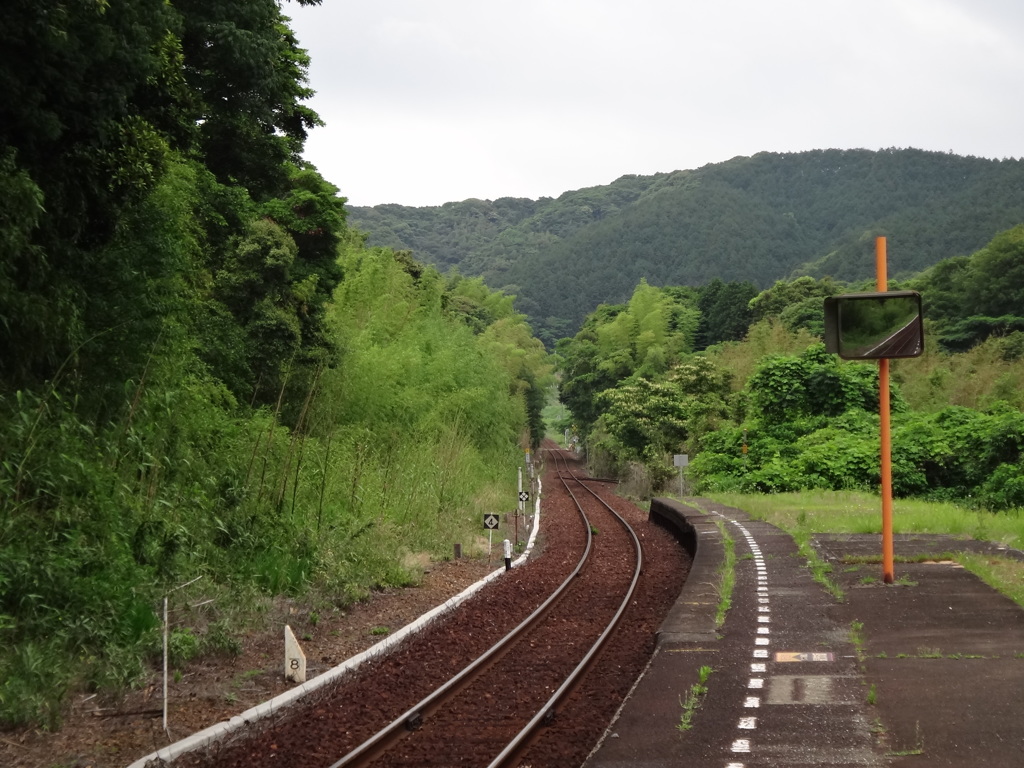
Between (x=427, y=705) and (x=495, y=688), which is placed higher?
(x=427, y=705)

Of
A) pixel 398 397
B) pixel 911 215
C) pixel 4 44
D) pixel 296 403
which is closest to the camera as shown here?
pixel 4 44

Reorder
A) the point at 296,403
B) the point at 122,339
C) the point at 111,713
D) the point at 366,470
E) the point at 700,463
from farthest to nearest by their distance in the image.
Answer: the point at 700,463, the point at 296,403, the point at 366,470, the point at 122,339, the point at 111,713

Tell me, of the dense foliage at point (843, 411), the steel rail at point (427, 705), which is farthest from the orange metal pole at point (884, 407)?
the dense foliage at point (843, 411)

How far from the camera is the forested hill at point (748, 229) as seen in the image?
342 ft

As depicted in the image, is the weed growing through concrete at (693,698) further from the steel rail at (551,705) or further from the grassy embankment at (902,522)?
the grassy embankment at (902,522)

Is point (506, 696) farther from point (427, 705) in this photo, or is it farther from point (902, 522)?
point (902, 522)

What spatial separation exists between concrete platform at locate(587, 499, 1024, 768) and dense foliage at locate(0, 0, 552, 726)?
4.00 m

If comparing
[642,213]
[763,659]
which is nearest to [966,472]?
[763,659]

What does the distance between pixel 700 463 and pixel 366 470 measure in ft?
76.4

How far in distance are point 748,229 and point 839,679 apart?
429 feet

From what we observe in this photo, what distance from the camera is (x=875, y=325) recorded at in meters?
10.7

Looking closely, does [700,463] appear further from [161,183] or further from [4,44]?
[4,44]

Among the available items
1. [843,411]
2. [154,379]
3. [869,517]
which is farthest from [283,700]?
[843,411]

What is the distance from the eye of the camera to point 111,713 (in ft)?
24.9
